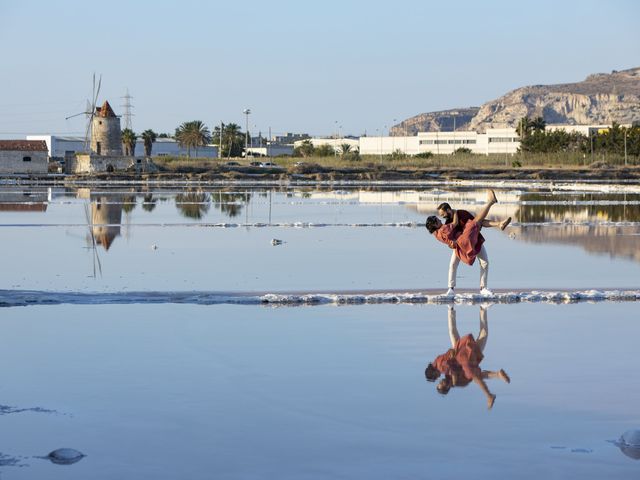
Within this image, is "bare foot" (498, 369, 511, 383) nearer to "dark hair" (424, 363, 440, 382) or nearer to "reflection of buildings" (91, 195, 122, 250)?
"dark hair" (424, 363, 440, 382)

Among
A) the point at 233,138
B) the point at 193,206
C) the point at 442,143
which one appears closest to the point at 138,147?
the point at 233,138

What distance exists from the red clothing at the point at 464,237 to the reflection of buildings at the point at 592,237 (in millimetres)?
5949

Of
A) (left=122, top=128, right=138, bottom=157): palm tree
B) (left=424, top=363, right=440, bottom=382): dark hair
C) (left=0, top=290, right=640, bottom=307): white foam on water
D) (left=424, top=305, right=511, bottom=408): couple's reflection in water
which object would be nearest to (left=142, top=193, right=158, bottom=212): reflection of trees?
(left=0, top=290, right=640, bottom=307): white foam on water

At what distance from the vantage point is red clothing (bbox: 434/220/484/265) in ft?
39.8

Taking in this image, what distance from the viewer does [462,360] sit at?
8906 millimetres

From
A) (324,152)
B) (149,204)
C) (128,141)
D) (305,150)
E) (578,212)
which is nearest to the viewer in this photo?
(578,212)

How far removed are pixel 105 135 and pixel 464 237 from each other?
261 feet

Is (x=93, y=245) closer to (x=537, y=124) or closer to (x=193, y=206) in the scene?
(x=193, y=206)

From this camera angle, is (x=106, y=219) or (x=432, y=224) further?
(x=106, y=219)

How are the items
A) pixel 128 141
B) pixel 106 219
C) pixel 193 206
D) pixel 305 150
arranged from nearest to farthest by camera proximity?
→ 1. pixel 106 219
2. pixel 193 206
3. pixel 128 141
4. pixel 305 150

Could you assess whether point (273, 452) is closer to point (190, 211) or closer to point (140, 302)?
point (140, 302)

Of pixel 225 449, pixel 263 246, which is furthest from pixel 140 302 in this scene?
pixel 263 246

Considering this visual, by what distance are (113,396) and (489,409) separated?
243cm

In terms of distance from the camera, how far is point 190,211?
32906 millimetres
